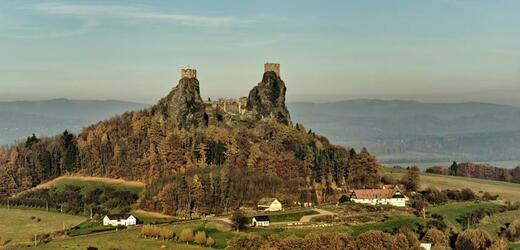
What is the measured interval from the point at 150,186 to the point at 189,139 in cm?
1619

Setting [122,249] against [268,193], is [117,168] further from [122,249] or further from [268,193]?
[122,249]

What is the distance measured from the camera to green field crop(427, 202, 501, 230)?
388 ft

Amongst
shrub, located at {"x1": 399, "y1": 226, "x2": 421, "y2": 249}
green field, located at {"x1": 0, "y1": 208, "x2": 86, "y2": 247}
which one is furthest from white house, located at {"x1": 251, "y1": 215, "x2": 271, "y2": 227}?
green field, located at {"x1": 0, "y1": 208, "x2": 86, "y2": 247}

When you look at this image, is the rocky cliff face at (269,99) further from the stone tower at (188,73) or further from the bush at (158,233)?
the bush at (158,233)

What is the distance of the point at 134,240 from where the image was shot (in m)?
97.8

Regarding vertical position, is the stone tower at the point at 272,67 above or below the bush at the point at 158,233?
above

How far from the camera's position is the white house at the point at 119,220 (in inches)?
4496

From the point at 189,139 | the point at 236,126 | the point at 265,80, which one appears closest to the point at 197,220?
the point at 189,139

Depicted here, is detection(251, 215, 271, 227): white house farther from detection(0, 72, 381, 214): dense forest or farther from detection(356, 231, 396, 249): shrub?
detection(356, 231, 396, 249): shrub

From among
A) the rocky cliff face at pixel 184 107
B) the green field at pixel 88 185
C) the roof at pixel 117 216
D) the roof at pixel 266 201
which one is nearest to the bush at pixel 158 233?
the roof at pixel 117 216

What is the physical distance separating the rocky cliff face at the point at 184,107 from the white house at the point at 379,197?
140 feet

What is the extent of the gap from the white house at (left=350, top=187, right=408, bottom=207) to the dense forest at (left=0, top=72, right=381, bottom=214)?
7.44 metres

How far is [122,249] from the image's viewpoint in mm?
91875

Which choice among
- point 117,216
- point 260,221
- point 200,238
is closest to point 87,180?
point 117,216
